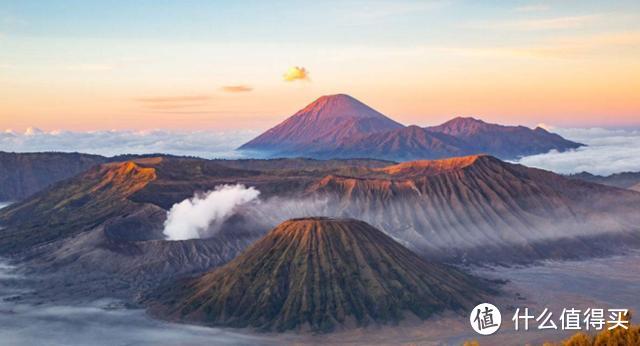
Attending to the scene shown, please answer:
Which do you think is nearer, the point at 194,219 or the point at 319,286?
the point at 319,286

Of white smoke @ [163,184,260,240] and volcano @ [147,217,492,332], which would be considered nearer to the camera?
volcano @ [147,217,492,332]

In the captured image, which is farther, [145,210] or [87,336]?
[145,210]

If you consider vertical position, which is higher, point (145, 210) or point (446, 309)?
point (145, 210)

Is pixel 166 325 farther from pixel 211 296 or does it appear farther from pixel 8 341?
pixel 8 341

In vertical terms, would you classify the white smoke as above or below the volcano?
above

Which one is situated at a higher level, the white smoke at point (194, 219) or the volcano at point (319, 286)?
the white smoke at point (194, 219)

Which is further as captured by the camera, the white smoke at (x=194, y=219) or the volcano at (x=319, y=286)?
the white smoke at (x=194, y=219)

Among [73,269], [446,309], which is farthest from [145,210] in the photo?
[446,309]

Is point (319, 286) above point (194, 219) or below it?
below
